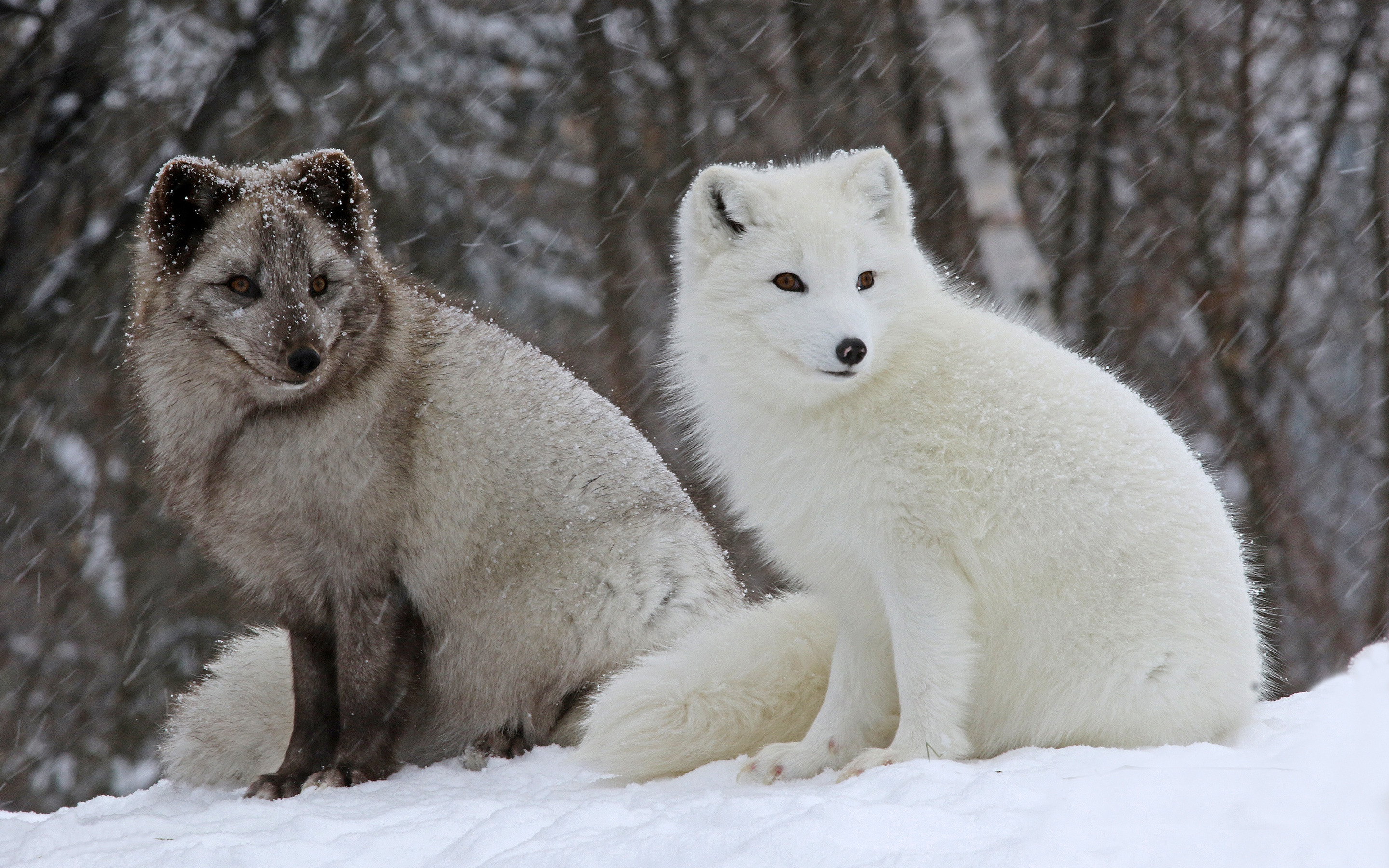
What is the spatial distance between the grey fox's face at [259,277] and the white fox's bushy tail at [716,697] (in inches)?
53.3

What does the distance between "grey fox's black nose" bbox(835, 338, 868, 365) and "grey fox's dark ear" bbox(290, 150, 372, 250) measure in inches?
70.7

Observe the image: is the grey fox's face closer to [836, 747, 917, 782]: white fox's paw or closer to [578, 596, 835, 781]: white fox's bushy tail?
[578, 596, 835, 781]: white fox's bushy tail

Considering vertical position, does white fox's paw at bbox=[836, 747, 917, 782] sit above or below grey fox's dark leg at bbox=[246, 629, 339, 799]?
above

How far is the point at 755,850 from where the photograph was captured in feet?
6.43

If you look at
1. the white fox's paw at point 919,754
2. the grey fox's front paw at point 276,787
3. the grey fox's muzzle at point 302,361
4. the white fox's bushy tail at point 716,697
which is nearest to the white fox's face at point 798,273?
the white fox's bushy tail at point 716,697

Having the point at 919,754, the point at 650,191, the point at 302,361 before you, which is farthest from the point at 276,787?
the point at 650,191

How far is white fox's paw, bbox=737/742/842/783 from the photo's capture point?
2846mm

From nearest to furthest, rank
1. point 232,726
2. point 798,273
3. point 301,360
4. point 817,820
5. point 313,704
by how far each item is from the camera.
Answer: point 817,820
point 798,273
point 301,360
point 313,704
point 232,726

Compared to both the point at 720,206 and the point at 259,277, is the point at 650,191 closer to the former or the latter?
the point at 259,277

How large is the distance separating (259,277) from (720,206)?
143 cm

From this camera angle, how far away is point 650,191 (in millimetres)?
8164

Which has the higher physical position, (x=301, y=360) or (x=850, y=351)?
(x=850, y=351)

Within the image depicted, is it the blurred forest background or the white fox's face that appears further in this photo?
the blurred forest background

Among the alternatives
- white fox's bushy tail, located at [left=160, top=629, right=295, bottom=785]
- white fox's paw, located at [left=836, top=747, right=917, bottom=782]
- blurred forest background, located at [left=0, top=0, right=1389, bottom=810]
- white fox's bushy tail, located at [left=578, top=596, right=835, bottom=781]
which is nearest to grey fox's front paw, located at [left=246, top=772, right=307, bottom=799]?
white fox's bushy tail, located at [left=160, top=629, right=295, bottom=785]
